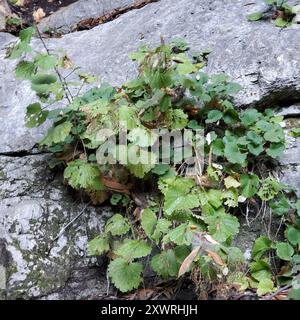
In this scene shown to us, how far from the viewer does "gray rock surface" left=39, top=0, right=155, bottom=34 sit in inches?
185

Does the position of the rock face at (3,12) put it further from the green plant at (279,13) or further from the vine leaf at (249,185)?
the vine leaf at (249,185)

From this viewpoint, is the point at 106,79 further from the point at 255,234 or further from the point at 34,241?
the point at 255,234

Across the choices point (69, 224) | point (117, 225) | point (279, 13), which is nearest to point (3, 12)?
point (279, 13)

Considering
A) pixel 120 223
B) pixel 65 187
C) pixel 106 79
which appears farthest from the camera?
pixel 106 79

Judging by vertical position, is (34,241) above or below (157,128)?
below

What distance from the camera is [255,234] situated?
225cm

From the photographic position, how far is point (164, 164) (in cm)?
232

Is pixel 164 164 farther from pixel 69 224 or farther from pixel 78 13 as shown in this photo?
pixel 78 13

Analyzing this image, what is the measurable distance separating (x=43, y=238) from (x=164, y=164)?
774 mm

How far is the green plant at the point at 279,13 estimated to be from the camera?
2.97m

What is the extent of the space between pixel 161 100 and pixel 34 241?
3.40 feet

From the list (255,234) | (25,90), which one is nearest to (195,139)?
(255,234)

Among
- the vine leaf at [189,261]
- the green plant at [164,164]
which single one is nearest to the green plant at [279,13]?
the green plant at [164,164]

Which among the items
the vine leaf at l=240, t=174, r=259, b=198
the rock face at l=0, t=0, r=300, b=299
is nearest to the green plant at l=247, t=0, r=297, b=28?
the rock face at l=0, t=0, r=300, b=299
